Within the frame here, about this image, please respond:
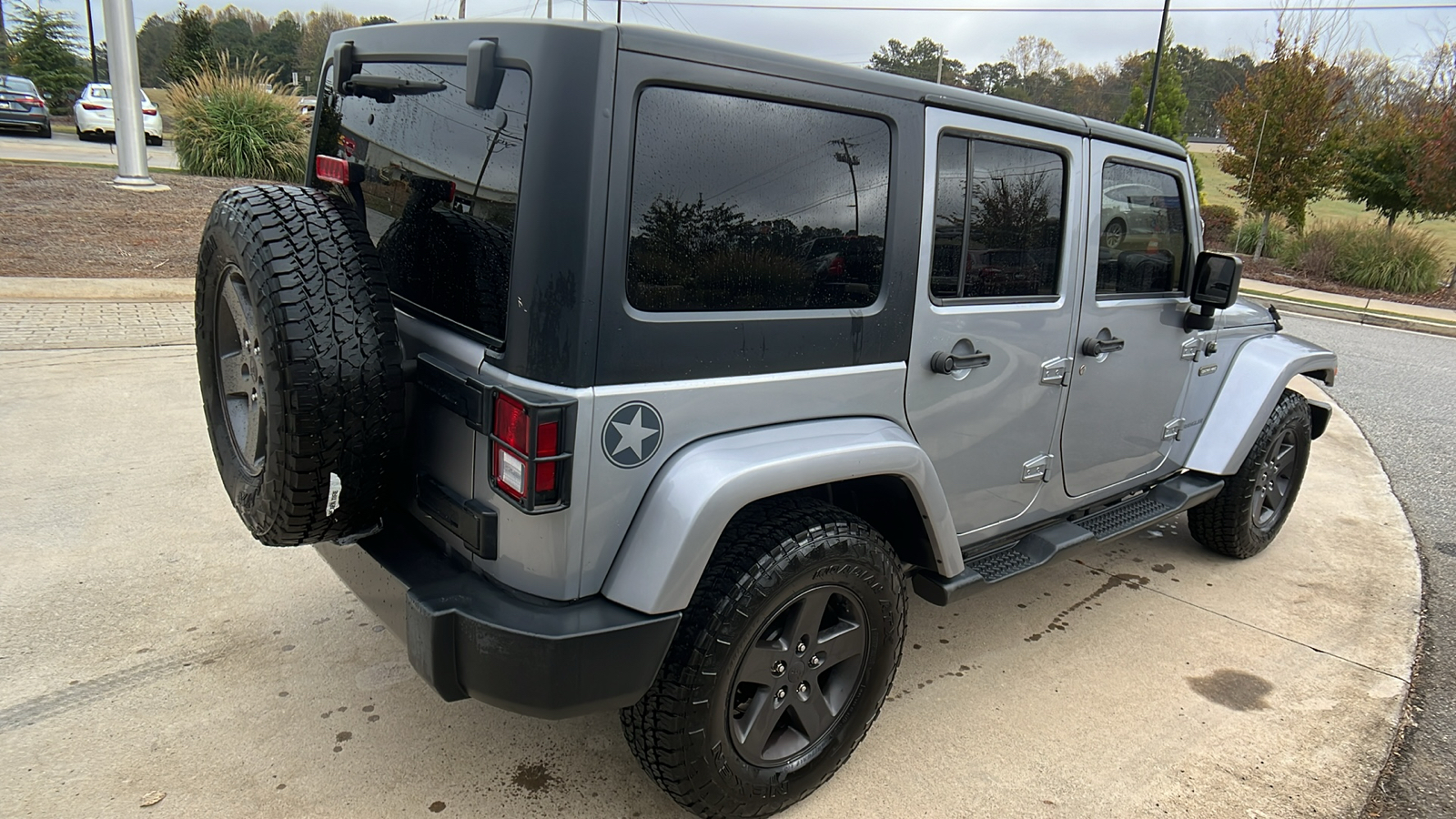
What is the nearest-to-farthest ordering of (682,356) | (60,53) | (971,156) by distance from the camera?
(682,356) → (971,156) → (60,53)

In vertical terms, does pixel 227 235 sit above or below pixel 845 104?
below

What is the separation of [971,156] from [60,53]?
139ft

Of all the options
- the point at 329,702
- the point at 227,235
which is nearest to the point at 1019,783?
the point at 329,702

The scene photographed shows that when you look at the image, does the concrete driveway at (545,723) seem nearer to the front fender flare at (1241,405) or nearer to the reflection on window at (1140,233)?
the front fender flare at (1241,405)

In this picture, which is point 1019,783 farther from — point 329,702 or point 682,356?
point 329,702

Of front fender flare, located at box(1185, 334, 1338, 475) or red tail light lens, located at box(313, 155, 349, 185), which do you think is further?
front fender flare, located at box(1185, 334, 1338, 475)

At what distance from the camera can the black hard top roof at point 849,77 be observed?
199 centimetres

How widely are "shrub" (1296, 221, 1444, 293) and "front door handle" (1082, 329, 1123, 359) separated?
58.9 ft

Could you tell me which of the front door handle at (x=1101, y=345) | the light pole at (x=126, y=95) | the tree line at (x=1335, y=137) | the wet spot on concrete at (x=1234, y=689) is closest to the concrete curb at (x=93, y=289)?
the light pole at (x=126, y=95)

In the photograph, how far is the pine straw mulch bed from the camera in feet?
29.3

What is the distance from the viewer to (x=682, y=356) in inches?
82.1

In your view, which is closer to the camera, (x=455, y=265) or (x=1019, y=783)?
(x=455, y=265)

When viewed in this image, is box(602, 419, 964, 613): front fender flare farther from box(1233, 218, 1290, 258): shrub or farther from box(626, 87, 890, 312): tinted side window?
box(1233, 218, 1290, 258): shrub

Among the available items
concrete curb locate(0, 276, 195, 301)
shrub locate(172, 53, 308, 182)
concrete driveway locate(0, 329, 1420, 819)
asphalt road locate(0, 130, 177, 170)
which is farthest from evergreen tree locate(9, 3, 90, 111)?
concrete driveway locate(0, 329, 1420, 819)
